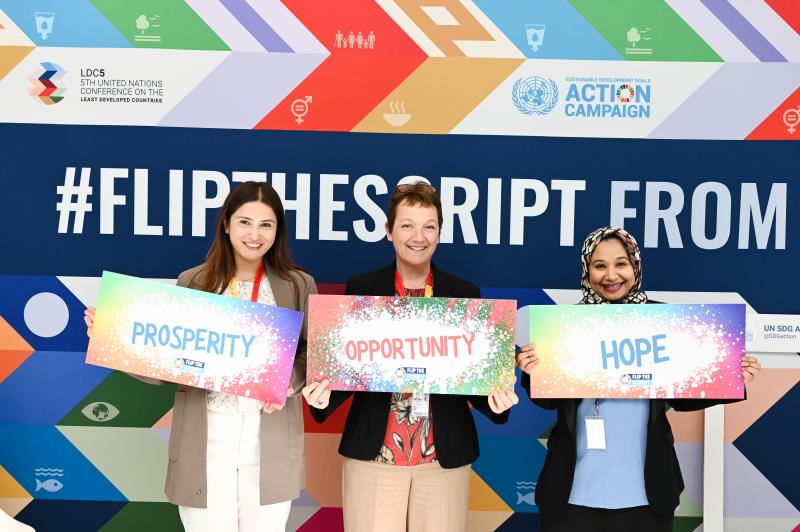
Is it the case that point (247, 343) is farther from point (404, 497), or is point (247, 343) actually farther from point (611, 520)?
point (611, 520)

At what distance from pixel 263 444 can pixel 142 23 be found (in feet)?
6.57

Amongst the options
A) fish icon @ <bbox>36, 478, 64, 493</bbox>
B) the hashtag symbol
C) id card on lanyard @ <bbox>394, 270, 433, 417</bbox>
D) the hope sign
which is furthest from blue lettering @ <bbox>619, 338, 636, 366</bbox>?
fish icon @ <bbox>36, 478, 64, 493</bbox>

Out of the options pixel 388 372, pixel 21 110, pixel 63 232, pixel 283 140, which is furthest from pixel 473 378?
pixel 21 110

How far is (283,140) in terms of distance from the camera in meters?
3.40

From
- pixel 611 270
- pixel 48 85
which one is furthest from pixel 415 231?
pixel 48 85

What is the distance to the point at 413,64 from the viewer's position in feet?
11.1

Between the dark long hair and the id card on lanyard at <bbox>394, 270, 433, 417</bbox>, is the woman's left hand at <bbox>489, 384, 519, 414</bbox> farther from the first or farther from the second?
the dark long hair

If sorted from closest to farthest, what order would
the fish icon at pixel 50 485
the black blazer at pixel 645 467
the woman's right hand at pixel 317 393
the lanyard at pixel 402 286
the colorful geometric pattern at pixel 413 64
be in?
the black blazer at pixel 645 467 → the woman's right hand at pixel 317 393 → the lanyard at pixel 402 286 → the colorful geometric pattern at pixel 413 64 → the fish icon at pixel 50 485

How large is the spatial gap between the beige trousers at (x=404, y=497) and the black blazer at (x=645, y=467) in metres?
0.30

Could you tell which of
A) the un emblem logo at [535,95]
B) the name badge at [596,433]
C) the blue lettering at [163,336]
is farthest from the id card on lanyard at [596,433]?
the un emblem logo at [535,95]

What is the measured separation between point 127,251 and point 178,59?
0.88m

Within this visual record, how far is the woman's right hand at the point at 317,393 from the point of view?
2453 mm

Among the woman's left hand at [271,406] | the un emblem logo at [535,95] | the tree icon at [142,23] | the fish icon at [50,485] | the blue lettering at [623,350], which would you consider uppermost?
the tree icon at [142,23]

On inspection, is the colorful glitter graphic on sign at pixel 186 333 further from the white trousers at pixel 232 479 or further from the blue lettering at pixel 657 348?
the blue lettering at pixel 657 348
